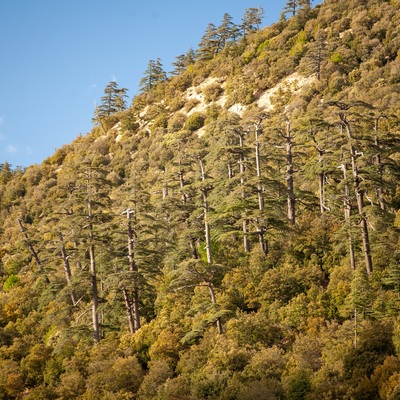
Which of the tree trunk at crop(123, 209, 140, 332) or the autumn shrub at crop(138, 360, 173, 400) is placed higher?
the tree trunk at crop(123, 209, 140, 332)

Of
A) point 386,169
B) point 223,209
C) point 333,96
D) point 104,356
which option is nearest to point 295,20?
point 333,96

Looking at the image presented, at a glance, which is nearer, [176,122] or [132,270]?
[132,270]

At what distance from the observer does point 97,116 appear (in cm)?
8112

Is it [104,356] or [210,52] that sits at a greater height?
[210,52]

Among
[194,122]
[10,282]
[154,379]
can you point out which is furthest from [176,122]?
[154,379]

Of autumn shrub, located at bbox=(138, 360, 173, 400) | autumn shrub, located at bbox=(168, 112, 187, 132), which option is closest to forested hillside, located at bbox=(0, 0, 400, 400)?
autumn shrub, located at bbox=(138, 360, 173, 400)

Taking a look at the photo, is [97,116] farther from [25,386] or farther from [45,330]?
[25,386]

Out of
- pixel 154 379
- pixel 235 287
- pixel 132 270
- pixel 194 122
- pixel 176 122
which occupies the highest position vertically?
pixel 176 122

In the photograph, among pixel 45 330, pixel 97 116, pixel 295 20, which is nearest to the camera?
pixel 45 330

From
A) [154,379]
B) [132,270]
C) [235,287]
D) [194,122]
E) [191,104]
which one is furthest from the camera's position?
[191,104]

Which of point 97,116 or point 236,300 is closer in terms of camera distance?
point 236,300

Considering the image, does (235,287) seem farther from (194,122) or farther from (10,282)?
(194,122)

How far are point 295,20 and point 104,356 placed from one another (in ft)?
217

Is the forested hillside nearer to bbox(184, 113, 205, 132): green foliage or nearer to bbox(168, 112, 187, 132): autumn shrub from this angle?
bbox(184, 113, 205, 132): green foliage
